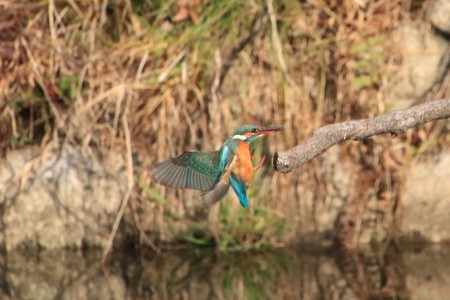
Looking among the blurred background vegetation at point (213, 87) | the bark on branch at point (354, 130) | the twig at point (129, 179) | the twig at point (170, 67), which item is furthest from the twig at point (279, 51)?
the bark on branch at point (354, 130)

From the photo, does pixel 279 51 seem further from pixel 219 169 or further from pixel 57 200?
pixel 219 169

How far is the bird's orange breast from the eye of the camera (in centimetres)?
222

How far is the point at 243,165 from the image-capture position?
7.34 ft

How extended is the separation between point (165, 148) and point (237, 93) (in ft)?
1.18

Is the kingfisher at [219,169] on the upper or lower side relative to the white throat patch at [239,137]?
lower

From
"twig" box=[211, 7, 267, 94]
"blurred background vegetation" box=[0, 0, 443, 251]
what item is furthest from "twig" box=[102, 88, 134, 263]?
"twig" box=[211, 7, 267, 94]

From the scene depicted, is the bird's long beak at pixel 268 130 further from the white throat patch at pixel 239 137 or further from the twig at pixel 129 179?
the twig at pixel 129 179

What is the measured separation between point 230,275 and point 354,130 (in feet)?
7.11

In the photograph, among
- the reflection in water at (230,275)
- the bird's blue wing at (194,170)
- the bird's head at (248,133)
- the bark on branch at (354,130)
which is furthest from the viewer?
the reflection in water at (230,275)

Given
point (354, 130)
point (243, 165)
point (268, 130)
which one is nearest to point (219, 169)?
point (243, 165)

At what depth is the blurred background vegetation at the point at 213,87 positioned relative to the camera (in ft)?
14.1

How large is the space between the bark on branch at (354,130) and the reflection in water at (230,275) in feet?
6.16

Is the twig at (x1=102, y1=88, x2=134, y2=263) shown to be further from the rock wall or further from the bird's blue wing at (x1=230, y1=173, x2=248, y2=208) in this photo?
the bird's blue wing at (x1=230, y1=173, x2=248, y2=208)

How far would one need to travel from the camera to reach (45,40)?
4.41m
